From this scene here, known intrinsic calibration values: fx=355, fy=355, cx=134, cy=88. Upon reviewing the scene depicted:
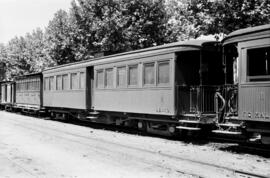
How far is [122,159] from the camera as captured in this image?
353 inches

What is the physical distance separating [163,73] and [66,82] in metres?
9.34

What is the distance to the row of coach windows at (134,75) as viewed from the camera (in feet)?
40.6

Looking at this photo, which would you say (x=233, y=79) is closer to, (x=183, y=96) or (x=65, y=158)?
(x=183, y=96)

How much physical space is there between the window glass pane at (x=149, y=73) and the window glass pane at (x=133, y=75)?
621mm

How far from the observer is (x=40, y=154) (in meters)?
9.70

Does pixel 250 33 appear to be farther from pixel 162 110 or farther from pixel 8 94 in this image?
pixel 8 94

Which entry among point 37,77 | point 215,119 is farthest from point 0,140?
point 37,77

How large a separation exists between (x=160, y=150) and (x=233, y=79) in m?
4.30

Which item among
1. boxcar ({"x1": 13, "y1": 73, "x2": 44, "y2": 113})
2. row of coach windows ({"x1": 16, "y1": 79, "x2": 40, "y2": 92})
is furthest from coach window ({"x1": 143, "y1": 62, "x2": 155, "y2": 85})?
row of coach windows ({"x1": 16, "y1": 79, "x2": 40, "y2": 92})

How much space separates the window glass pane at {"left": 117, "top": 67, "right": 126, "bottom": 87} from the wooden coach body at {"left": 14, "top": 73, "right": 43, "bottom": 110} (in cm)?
1156

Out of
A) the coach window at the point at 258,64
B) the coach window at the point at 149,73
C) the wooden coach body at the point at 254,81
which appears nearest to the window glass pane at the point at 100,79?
the coach window at the point at 149,73

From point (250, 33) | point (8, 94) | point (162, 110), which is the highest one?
point (250, 33)

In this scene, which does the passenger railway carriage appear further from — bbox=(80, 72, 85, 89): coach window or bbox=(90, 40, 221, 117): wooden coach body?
bbox=(80, 72, 85, 89): coach window

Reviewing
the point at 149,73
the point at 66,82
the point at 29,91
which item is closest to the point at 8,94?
the point at 29,91
